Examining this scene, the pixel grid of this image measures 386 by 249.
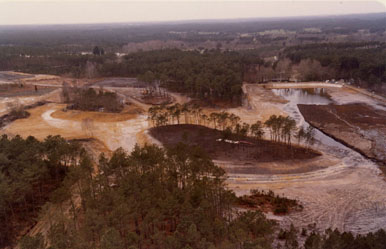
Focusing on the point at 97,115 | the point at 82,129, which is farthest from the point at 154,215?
the point at 97,115

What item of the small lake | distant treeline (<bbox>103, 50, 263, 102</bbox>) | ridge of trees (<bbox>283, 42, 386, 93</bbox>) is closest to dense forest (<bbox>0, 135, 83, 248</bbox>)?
distant treeline (<bbox>103, 50, 263, 102</bbox>)

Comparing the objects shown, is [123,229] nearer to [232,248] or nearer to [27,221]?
[232,248]

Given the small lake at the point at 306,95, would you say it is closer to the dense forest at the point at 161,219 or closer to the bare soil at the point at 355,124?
the bare soil at the point at 355,124

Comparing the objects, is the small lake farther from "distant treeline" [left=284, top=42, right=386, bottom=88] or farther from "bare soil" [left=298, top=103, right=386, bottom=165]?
"distant treeline" [left=284, top=42, right=386, bottom=88]

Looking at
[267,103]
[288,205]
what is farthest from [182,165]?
[267,103]

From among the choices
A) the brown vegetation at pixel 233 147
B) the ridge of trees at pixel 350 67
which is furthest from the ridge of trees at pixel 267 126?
the ridge of trees at pixel 350 67
